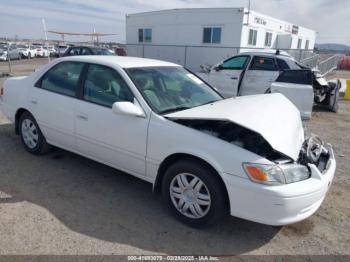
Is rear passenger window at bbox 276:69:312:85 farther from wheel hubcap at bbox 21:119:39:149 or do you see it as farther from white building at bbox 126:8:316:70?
white building at bbox 126:8:316:70

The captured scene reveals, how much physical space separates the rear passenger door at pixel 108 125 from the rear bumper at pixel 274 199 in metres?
1.09

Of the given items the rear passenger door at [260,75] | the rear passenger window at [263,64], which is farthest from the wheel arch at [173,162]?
the rear passenger window at [263,64]

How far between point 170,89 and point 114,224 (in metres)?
1.69

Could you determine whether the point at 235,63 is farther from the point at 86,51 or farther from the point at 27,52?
the point at 27,52

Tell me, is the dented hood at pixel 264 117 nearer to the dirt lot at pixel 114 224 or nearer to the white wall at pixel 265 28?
the dirt lot at pixel 114 224

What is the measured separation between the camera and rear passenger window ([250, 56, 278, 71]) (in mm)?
8375

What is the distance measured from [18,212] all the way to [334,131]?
6.67 meters

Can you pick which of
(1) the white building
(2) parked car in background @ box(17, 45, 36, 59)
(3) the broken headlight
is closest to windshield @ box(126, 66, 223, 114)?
(3) the broken headlight

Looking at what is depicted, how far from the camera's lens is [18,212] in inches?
125

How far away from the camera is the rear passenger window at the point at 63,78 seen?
3.97m

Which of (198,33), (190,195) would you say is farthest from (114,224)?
(198,33)

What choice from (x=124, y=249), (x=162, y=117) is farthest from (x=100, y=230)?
(x=162, y=117)

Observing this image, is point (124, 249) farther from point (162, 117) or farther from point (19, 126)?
point (19, 126)

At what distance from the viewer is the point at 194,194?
9.76 ft
